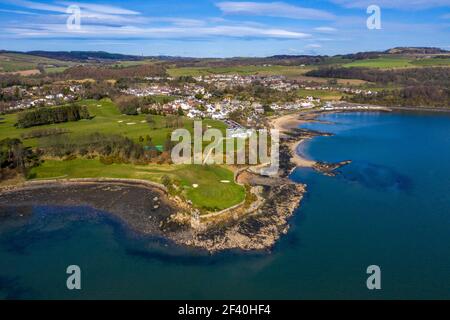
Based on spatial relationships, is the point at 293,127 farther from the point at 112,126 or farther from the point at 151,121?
the point at 112,126

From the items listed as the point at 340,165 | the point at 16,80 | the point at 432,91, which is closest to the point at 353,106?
the point at 432,91

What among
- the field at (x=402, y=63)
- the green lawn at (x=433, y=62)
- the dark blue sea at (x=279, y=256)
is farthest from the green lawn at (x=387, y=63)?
the dark blue sea at (x=279, y=256)

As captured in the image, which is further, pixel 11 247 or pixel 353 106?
pixel 353 106

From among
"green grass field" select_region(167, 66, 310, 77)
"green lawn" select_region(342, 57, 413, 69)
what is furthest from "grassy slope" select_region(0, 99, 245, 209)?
"green lawn" select_region(342, 57, 413, 69)

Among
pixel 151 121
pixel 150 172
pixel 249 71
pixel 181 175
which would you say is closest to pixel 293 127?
pixel 151 121

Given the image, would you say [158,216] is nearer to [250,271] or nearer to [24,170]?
[250,271]

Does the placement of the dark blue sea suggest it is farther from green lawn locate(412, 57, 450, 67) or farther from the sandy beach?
green lawn locate(412, 57, 450, 67)
